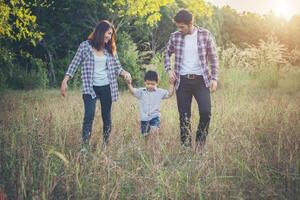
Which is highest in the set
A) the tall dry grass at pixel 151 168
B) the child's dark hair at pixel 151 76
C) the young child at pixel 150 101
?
the child's dark hair at pixel 151 76

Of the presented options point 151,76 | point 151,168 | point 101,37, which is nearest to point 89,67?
point 101,37

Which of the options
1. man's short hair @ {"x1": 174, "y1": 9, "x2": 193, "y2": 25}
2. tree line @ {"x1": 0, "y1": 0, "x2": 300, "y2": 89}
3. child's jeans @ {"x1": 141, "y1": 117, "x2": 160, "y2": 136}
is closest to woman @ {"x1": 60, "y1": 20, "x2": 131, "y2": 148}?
child's jeans @ {"x1": 141, "y1": 117, "x2": 160, "y2": 136}

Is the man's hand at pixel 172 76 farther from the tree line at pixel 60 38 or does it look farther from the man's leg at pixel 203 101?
the tree line at pixel 60 38

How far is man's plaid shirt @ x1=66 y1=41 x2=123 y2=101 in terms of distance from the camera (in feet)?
18.7

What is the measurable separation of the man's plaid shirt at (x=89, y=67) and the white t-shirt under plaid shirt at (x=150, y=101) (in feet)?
1.21

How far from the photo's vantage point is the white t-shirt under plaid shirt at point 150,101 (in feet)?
19.8

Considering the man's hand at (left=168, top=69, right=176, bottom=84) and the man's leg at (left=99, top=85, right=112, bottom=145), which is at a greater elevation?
the man's hand at (left=168, top=69, right=176, bottom=84)

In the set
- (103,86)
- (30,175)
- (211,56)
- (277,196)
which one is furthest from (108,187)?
(211,56)

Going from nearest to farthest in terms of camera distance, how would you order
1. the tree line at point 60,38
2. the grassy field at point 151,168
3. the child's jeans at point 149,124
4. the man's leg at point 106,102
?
the grassy field at point 151,168
the man's leg at point 106,102
the child's jeans at point 149,124
the tree line at point 60,38

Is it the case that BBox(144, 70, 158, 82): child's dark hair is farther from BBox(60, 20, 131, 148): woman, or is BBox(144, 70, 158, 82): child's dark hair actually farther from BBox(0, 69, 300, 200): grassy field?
BBox(0, 69, 300, 200): grassy field

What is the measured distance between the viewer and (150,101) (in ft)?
19.8

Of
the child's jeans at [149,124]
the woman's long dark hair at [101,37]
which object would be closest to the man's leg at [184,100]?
the child's jeans at [149,124]

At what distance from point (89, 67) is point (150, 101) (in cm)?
92

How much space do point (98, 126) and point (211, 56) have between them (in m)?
2.15
